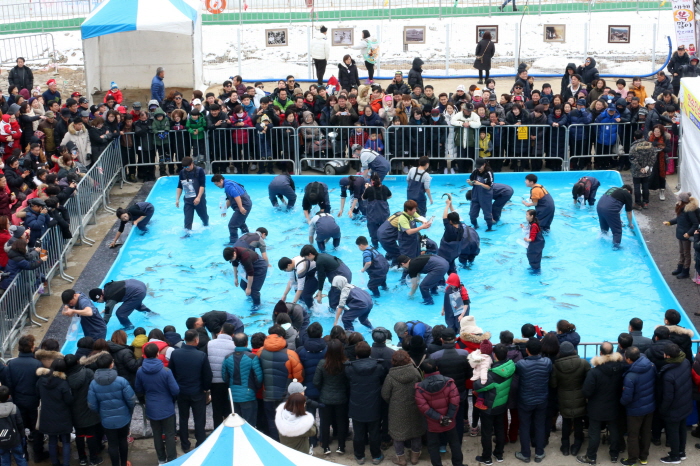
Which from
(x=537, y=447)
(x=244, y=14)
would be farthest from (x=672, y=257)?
(x=244, y=14)

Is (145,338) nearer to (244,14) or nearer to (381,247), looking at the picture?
(381,247)

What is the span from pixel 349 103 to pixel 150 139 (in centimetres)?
408

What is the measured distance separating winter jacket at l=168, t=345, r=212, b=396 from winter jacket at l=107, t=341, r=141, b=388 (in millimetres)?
442

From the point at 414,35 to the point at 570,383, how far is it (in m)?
17.5

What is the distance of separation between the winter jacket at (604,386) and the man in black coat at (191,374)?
4108 mm

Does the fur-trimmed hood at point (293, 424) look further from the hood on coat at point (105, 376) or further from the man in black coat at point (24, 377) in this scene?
the man in black coat at point (24, 377)

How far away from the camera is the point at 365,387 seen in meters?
10.4

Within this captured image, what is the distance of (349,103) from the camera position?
1988 cm

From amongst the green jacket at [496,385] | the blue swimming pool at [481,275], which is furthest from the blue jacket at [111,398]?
the green jacket at [496,385]

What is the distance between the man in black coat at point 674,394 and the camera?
1016 centimetres

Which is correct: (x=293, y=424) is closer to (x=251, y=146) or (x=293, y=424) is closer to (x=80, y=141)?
(x=80, y=141)

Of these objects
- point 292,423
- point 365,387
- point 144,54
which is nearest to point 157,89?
point 144,54

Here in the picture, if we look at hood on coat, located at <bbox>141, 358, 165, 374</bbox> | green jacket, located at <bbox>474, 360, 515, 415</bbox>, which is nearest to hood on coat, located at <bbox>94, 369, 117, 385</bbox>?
hood on coat, located at <bbox>141, 358, 165, 374</bbox>

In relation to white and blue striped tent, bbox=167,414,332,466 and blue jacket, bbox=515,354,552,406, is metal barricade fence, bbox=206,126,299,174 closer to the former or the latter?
blue jacket, bbox=515,354,552,406
